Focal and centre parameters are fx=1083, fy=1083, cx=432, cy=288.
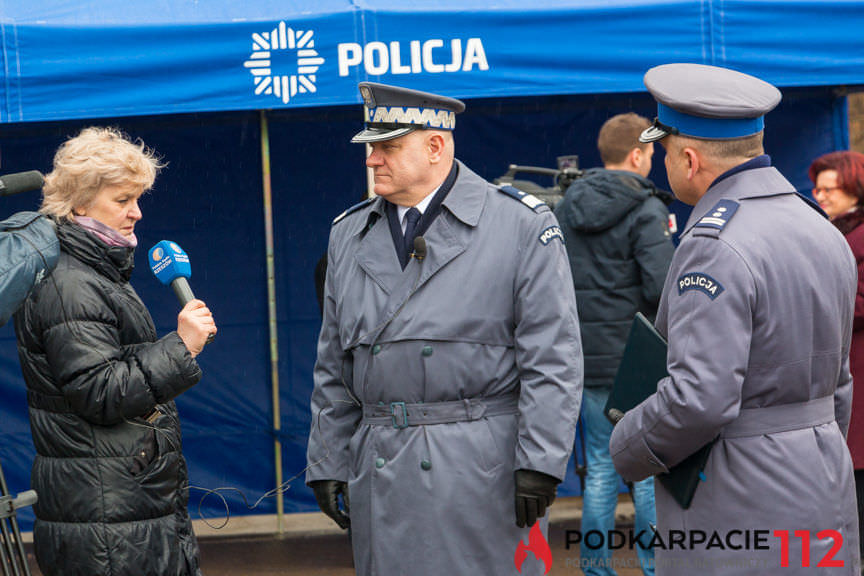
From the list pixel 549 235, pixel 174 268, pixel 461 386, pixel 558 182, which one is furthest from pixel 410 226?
pixel 558 182

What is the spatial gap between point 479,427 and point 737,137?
99 cm

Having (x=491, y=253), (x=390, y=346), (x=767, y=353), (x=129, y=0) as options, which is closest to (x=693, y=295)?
(x=767, y=353)

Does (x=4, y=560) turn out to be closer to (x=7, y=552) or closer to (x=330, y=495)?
(x=7, y=552)

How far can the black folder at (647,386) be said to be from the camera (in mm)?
2504

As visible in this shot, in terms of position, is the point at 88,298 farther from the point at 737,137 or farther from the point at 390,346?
the point at 737,137

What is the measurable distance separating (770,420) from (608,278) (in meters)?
2.31

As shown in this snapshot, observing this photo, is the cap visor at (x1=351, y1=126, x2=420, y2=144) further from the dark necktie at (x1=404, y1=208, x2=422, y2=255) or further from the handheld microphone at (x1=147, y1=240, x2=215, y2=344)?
the handheld microphone at (x1=147, y1=240, x2=215, y2=344)

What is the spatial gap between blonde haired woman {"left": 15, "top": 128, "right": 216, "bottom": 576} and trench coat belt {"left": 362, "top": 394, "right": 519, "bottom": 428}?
2.06 feet

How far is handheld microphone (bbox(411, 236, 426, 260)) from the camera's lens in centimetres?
293

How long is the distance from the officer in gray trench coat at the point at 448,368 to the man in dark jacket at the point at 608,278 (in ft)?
5.58

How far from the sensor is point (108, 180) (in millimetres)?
3172

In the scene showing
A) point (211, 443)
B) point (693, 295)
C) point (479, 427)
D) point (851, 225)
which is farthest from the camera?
point (211, 443)

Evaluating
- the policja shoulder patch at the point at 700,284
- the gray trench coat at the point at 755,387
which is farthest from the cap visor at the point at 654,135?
the policja shoulder patch at the point at 700,284

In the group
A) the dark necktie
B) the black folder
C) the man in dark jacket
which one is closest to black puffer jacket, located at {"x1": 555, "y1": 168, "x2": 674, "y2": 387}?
the man in dark jacket
